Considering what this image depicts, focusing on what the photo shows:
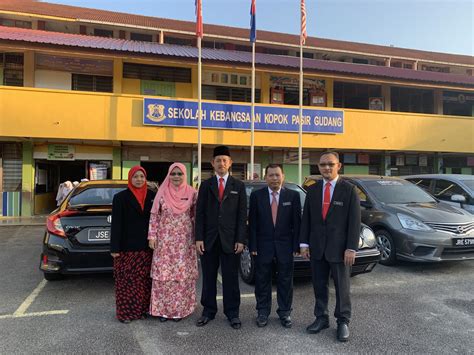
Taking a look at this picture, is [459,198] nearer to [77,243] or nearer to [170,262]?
[170,262]

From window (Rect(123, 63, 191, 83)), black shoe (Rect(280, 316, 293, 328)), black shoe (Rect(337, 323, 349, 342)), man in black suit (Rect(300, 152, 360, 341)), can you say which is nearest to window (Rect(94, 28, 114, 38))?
window (Rect(123, 63, 191, 83))

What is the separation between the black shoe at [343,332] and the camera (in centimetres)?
324

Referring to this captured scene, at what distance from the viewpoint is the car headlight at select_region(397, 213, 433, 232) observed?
553 centimetres

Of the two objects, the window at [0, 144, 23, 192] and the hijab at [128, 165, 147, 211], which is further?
the window at [0, 144, 23, 192]

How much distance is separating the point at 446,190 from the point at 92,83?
1270 centimetres

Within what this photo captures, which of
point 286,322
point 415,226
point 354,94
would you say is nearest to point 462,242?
point 415,226

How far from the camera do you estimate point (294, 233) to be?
143 inches

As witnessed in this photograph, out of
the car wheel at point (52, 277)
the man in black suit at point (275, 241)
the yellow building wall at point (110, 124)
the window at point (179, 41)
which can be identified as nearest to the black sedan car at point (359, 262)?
the man in black suit at point (275, 241)

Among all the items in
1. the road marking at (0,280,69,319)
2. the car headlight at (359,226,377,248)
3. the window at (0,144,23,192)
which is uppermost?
the window at (0,144,23,192)

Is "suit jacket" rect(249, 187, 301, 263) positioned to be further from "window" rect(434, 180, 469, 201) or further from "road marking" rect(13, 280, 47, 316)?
"window" rect(434, 180, 469, 201)

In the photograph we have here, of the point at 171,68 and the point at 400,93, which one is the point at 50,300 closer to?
the point at 171,68

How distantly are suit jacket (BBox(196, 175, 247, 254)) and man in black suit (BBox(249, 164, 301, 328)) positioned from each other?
179mm

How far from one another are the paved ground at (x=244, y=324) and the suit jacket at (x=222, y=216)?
2.94ft

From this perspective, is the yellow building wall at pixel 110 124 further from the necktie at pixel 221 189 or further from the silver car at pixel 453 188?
the necktie at pixel 221 189
